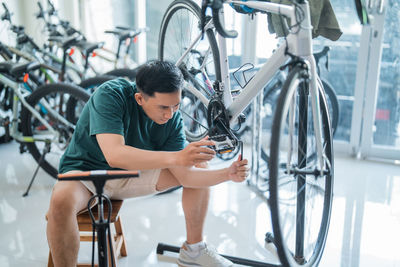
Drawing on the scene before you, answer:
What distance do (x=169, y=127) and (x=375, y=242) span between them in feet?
3.81

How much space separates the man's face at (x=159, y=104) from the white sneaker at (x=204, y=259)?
582mm

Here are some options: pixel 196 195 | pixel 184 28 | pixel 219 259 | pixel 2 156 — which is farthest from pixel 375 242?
pixel 2 156

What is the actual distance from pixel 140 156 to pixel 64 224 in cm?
34

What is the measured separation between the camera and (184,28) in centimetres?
208

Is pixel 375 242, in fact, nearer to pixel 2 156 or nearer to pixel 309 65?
pixel 309 65

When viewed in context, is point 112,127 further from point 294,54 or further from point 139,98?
point 294,54

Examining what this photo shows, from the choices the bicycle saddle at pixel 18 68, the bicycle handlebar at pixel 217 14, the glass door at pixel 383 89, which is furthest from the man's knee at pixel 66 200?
the glass door at pixel 383 89

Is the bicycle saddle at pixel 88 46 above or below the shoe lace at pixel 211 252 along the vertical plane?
above

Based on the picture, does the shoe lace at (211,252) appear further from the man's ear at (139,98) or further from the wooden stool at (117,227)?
the man's ear at (139,98)

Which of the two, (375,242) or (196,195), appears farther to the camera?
(375,242)

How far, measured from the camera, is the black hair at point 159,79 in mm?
1280

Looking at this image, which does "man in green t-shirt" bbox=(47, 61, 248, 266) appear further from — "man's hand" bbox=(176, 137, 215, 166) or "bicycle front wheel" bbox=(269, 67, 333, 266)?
"bicycle front wheel" bbox=(269, 67, 333, 266)

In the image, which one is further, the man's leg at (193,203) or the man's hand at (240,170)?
the man's leg at (193,203)

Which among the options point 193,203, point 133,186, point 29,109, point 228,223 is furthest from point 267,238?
point 29,109
